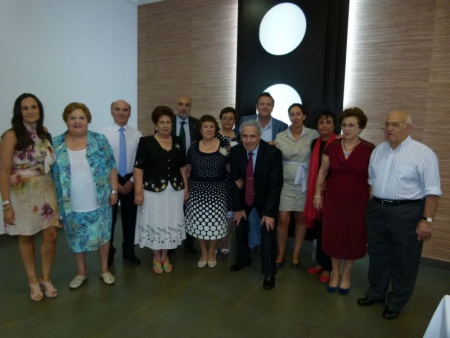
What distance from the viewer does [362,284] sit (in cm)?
298

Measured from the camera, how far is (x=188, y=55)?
4.73m

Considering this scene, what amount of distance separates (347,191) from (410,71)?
172 centimetres

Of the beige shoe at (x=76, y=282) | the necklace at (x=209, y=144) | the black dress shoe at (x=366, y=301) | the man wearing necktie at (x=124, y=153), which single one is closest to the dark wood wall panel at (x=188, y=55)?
the necklace at (x=209, y=144)

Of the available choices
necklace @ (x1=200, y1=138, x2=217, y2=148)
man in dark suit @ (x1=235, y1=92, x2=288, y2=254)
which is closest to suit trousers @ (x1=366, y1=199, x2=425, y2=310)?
man in dark suit @ (x1=235, y1=92, x2=288, y2=254)

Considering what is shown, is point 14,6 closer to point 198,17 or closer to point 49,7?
point 49,7

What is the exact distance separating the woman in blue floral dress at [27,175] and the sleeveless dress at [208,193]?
117 centimetres

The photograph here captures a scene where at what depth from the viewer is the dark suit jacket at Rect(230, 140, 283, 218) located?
9.14ft

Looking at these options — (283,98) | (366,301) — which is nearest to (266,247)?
(366,301)

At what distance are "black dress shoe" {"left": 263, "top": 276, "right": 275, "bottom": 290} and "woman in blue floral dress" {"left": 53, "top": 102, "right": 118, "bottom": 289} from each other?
1454 millimetres

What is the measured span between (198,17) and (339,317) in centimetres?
411

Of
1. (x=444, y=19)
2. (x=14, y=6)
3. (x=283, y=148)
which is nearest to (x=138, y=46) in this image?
(x=14, y=6)

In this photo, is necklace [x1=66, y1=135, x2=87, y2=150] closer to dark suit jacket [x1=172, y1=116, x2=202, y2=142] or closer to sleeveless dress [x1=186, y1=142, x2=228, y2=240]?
sleeveless dress [x1=186, y1=142, x2=228, y2=240]

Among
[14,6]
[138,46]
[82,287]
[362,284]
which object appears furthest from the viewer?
[138,46]

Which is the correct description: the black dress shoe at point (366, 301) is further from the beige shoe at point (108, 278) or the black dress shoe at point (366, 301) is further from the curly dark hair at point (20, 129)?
the curly dark hair at point (20, 129)
